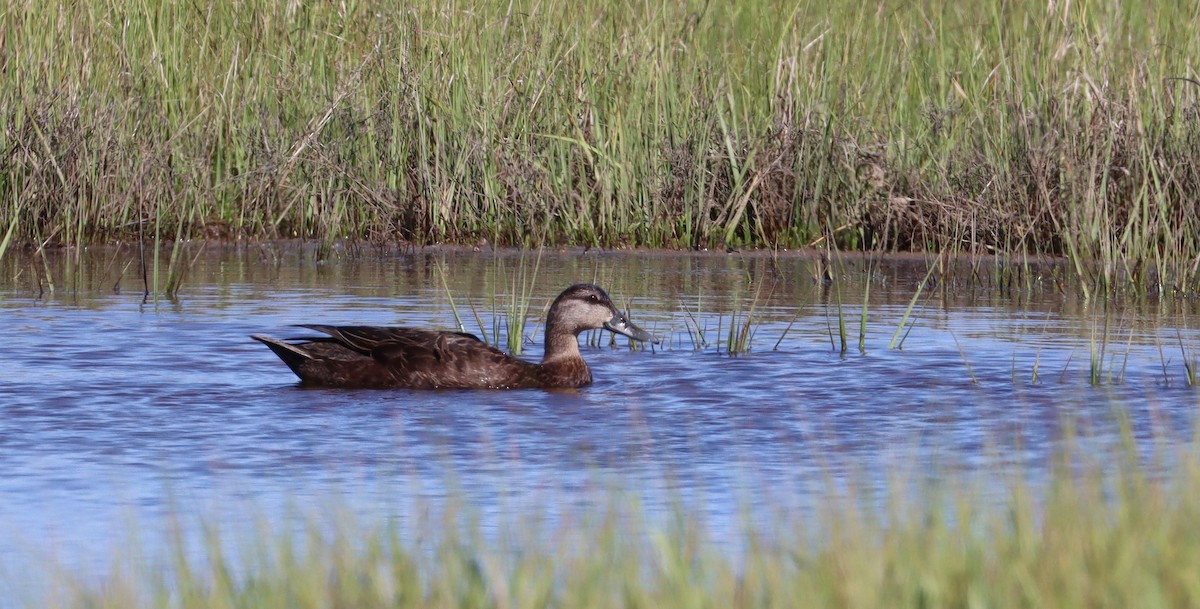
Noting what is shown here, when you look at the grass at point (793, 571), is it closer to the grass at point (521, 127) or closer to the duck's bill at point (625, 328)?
the duck's bill at point (625, 328)

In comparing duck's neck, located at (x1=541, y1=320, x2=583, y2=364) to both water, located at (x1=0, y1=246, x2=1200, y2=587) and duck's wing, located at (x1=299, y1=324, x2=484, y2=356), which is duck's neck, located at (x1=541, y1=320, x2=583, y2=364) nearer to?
water, located at (x1=0, y1=246, x2=1200, y2=587)

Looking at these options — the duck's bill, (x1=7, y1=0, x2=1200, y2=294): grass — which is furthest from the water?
(x1=7, y1=0, x2=1200, y2=294): grass

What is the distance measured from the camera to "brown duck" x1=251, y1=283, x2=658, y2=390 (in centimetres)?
832

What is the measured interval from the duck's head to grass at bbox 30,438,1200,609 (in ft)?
14.2

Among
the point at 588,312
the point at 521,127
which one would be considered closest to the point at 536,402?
the point at 588,312

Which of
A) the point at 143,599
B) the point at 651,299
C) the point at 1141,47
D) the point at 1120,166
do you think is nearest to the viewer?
the point at 143,599

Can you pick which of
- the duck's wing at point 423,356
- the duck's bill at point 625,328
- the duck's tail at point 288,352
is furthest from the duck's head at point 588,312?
→ the duck's tail at point 288,352

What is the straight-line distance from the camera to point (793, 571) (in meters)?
4.39

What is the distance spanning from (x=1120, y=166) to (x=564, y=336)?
4391mm

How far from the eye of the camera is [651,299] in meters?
10.9

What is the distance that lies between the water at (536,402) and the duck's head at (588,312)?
0.20m

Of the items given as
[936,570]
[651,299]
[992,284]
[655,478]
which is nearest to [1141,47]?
[992,284]

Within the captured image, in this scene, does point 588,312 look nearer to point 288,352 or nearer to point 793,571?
point 288,352

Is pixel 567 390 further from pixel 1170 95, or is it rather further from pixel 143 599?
pixel 1170 95
